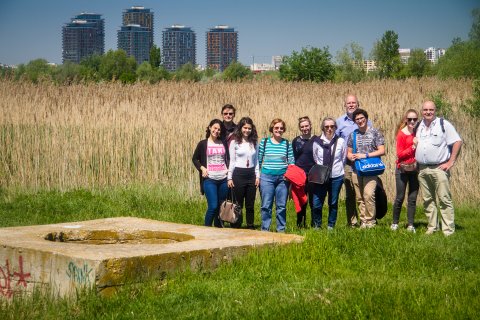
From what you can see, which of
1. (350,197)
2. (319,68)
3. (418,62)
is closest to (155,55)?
(418,62)

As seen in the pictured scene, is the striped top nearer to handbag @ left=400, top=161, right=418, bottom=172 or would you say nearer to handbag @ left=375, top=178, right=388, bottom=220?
handbag @ left=375, top=178, right=388, bottom=220

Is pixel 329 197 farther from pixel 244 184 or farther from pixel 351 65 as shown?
pixel 351 65

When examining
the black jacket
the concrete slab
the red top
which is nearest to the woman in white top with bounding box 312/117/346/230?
the red top

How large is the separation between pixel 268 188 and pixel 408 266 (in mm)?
3321

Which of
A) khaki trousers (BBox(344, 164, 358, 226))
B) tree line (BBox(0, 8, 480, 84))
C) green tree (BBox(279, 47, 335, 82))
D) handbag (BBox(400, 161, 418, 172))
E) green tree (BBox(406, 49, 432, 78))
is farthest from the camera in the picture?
green tree (BBox(406, 49, 432, 78))

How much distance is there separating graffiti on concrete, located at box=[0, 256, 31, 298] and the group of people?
3.82 meters

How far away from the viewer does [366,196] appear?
12070 mm

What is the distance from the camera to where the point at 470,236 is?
442 inches

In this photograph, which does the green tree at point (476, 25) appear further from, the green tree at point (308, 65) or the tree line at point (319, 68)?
the green tree at point (308, 65)

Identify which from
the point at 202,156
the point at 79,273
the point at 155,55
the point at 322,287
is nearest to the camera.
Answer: the point at 322,287

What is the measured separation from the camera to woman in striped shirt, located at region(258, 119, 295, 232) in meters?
11.9

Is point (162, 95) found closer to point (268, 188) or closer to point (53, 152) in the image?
point (53, 152)

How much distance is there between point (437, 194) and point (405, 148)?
38.0 inches

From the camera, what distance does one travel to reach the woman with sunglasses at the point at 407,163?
479 inches
